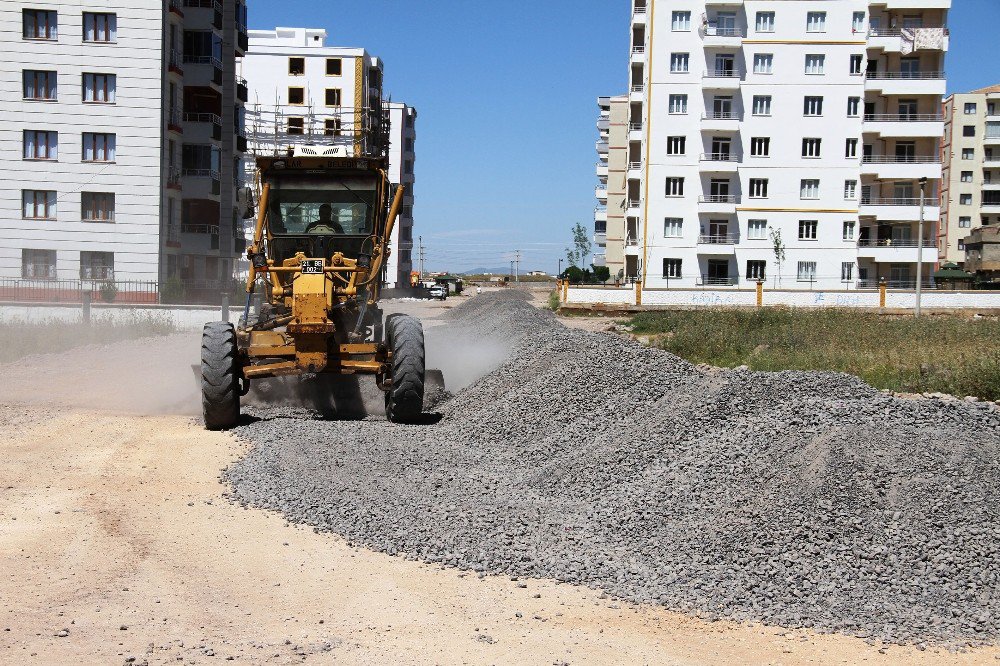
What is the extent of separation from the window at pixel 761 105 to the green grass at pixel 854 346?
34.2 metres

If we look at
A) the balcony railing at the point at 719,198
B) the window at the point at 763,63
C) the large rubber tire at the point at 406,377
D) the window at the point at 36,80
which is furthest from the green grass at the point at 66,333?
the window at the point at 763,63

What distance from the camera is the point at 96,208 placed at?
46.3m

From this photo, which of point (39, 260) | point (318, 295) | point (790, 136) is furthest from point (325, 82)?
point (318, 295)

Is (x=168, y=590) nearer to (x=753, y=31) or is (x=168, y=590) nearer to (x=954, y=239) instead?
(x=753, y=31)

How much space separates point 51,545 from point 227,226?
49653mm

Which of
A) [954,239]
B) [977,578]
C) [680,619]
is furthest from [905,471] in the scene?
[954,239]

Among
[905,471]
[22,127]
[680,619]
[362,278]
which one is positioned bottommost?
[680,619]

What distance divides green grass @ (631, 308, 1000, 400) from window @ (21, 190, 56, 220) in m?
26.0

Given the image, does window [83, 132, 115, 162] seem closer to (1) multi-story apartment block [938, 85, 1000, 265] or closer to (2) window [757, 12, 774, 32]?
(2) window [757, 12, 774, 32]

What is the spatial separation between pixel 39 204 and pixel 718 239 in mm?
40323

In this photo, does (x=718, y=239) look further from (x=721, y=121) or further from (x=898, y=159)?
(x=898, y=159)

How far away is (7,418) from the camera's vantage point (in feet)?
49.7

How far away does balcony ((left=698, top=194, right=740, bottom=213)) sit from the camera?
68.1m

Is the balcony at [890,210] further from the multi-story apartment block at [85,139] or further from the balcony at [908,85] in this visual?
the multi-story apartment block at [85,139]
